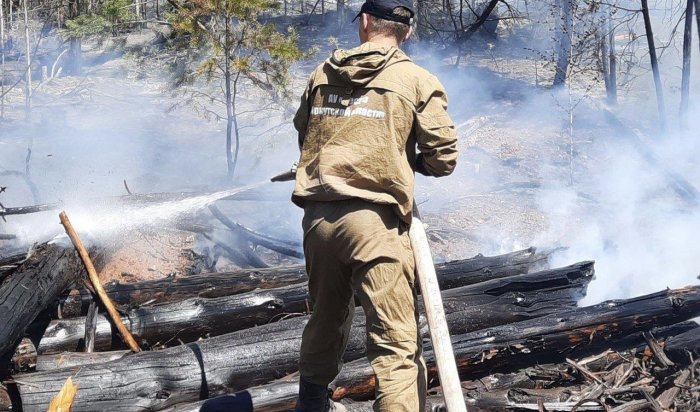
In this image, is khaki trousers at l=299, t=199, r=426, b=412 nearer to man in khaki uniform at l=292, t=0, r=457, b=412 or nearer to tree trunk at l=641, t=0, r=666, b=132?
man in khaki uniform at l=292, t=0, r=457, b=412

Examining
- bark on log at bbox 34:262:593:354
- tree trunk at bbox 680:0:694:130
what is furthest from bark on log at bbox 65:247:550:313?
tree trunk at bbox 680:0:694:130

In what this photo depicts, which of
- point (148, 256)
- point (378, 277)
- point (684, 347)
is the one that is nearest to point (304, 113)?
point (378, 277)

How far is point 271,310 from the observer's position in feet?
16.4

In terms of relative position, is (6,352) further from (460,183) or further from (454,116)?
(454,116)

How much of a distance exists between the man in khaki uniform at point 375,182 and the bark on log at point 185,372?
0.97 metres

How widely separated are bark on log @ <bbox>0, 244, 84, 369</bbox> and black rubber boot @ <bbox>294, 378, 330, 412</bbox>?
1742 mm

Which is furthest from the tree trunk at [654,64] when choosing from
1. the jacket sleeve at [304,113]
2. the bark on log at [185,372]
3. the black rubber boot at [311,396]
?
the black rubber boot at [311,396]

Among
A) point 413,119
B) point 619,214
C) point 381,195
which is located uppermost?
point 413,119

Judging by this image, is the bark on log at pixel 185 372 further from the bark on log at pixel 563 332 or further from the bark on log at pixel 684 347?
the bark on log at pixel 684 347

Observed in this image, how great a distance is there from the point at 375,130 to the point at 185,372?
71.6 inches

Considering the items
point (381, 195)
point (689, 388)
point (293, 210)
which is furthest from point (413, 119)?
point (293, 210)

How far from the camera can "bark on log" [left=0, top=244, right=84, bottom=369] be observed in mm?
4121

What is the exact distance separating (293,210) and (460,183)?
3576 millimetres

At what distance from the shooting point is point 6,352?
4.11m
